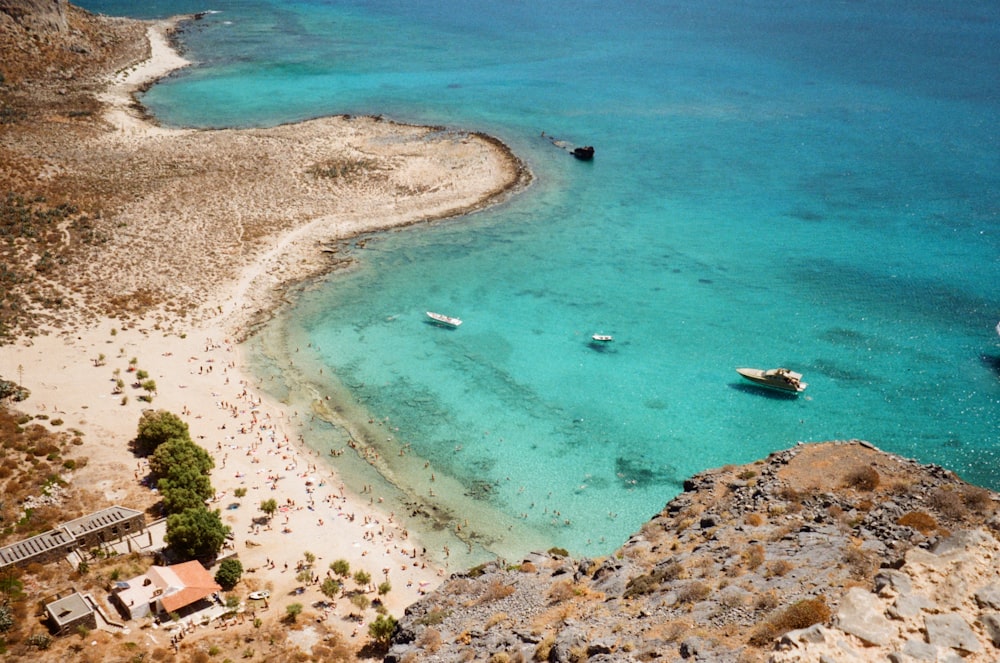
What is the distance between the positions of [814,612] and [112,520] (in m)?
33.6

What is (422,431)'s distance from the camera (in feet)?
161

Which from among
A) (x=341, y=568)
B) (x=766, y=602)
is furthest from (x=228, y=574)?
(x=766, y=602)

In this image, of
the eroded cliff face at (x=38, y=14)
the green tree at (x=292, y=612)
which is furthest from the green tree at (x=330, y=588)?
the eroded cliff face at (x=38, y=14)

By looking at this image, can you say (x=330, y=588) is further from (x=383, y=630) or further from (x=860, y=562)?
(x=860, y=562)

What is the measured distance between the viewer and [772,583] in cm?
2373

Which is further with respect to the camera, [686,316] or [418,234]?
[418,234]

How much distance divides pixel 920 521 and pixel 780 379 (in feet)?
97.0

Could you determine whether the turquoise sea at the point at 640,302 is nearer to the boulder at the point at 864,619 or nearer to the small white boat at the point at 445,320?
the small white boat at the point at 445,320

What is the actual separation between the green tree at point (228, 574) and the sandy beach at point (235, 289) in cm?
125

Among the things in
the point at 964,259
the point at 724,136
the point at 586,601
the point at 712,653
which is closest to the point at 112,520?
the point at 586,601

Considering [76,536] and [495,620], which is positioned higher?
[495,620]

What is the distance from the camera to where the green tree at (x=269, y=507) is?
39.4 metres

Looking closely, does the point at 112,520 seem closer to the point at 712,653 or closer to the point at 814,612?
the point at 712,653

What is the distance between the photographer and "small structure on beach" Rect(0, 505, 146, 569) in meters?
32.8
